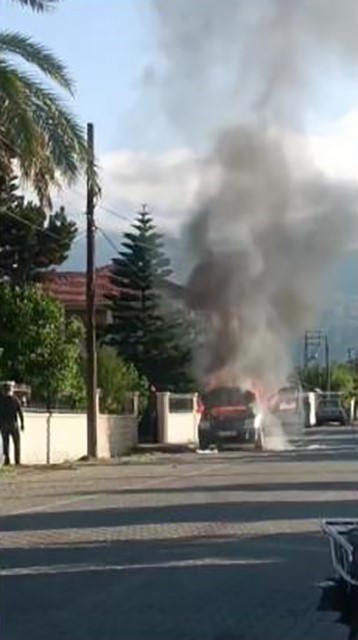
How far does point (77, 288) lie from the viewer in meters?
71.2

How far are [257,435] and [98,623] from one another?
31.2m

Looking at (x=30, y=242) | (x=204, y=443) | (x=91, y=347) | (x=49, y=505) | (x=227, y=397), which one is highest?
(x=30, y=242)

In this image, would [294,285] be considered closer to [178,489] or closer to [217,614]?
[178,489]

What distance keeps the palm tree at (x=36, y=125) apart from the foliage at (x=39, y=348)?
14567 millimetres

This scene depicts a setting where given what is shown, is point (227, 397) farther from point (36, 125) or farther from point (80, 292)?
point (80, 292)

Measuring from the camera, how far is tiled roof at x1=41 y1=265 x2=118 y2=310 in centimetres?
6294

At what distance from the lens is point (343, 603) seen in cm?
694

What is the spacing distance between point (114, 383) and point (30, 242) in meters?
5.77

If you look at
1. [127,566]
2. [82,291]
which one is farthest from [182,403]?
[127,566]

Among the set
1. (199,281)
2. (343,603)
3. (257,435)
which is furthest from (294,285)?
(343,603)

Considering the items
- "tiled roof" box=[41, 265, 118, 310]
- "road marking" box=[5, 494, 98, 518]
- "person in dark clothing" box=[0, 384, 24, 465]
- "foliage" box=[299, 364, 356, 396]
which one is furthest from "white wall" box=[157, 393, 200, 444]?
"foliage" box=[299, 364, 356, 396]

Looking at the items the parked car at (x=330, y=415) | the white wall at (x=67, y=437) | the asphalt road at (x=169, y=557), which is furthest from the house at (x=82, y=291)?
the asphalt road at (x=169, y=557)

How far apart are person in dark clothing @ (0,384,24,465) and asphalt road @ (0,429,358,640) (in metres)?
3.46

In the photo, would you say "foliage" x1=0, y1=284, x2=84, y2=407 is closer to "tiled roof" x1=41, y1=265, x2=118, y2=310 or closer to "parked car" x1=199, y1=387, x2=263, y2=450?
"parked car" x1=199, y1=387, x2=263, y2=450
